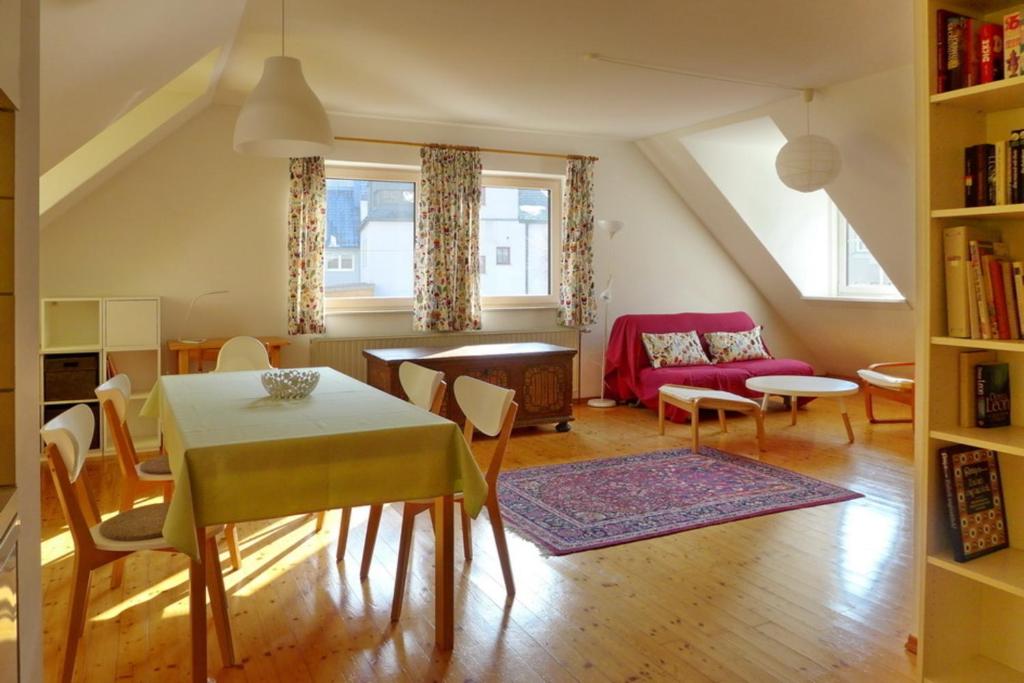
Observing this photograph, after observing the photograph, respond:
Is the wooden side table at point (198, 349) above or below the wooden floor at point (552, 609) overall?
above

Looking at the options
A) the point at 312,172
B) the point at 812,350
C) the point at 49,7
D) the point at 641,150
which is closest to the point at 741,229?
the point at 641,150

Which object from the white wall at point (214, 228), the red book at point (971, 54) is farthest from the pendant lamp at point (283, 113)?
the white wall at point (214, 228)

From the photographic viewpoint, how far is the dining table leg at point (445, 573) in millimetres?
2396

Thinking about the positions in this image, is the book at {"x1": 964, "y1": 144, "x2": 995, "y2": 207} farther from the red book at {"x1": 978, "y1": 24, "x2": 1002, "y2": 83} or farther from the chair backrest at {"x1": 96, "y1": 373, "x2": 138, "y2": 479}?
the chair backrest at {"x1": 96, "y1": 373, "x2": 138, "y2": 479}

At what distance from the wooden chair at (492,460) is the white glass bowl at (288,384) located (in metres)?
0.58

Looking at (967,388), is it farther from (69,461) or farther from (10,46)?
(69,461)

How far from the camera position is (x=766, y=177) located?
7148 millimetres

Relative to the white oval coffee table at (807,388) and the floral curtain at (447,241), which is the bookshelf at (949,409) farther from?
→ the floral curtain at (447,241)

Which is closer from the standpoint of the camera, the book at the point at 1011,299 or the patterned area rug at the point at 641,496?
the book at the point at 1011,299

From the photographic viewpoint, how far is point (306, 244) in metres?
5.64

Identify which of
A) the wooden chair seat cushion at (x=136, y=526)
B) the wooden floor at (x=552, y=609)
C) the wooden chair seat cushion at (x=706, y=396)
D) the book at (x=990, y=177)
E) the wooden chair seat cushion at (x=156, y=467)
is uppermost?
the book at (x=990, y=177)

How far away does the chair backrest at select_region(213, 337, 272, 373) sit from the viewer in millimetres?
4164

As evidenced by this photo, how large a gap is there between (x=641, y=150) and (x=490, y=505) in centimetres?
522

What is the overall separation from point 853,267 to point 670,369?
2.55m
